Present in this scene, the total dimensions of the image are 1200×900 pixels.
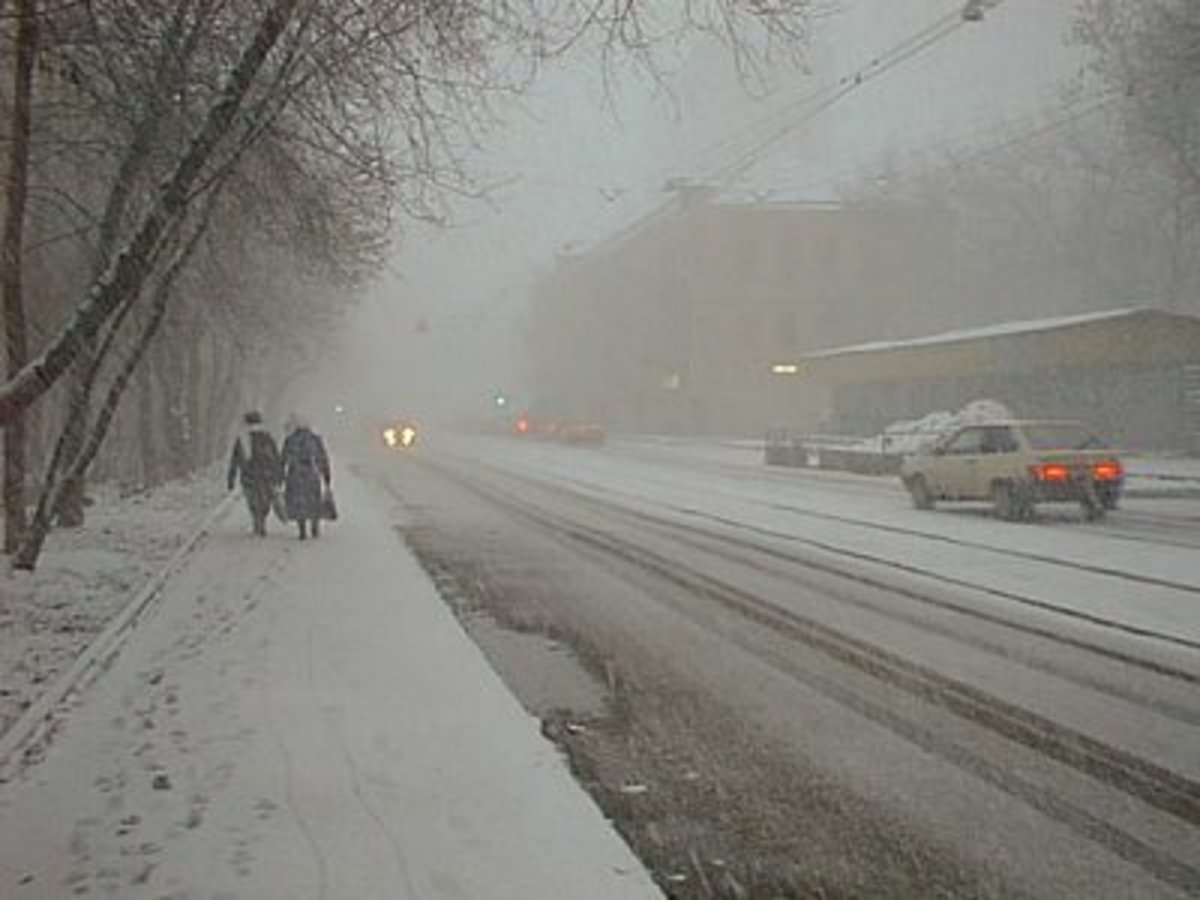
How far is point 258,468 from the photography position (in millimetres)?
20672

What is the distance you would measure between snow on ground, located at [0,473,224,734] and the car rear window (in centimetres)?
1388

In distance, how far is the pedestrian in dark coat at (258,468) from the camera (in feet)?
67.7

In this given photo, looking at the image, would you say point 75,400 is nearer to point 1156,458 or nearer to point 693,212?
point 1156,458

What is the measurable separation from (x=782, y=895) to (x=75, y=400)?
12676 mm

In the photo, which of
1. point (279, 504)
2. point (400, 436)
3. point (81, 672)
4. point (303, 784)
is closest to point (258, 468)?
point (279, 504)

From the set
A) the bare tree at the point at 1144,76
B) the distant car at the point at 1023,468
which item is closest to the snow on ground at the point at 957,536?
the distant car at the point at 1023,468

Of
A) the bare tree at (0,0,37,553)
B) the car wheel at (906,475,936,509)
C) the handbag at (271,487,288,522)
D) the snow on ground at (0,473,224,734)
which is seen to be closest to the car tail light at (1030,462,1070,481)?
the car wheel at (906,475,936,509)

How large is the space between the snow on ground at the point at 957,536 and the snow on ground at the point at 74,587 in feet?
28.4

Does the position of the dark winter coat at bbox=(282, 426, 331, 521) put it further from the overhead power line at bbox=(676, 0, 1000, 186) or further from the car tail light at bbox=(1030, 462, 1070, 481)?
the car tail light at bbox=(1030, 462, 1070, 481)

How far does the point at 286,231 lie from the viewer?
601 inches

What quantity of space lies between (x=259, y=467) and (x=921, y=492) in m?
12.3

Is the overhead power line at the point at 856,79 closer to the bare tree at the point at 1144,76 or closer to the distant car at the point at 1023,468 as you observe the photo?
the distant car at the point at 1023,468

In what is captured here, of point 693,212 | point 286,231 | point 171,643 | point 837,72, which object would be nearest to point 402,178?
point 286,231

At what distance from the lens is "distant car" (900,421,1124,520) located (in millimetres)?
22938
